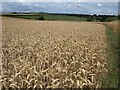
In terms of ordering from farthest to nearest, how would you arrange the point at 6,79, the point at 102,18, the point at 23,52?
1. the point at 102,18
2. the point at 23,52
3. the point at 6,79

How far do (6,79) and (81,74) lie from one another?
4.30ft

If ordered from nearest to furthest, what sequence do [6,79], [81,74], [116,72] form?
[6,79], [81,74], [116,72]

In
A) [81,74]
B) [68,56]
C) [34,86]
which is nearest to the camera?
[34,86]

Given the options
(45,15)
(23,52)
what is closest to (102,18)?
(45,15)

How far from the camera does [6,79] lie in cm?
489

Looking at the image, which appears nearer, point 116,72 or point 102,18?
point 116,72

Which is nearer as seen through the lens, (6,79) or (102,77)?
(6,79)

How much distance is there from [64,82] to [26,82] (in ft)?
1.93

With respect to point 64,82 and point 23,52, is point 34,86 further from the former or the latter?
point 23,52

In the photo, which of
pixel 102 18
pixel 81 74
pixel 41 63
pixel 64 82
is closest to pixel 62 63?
pixel 41 63

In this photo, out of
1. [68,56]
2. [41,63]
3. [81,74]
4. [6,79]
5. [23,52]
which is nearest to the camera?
[6,79]

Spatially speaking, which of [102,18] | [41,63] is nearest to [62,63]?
[41,63]

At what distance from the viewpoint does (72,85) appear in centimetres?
462

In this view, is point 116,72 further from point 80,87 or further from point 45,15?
point 45,15
